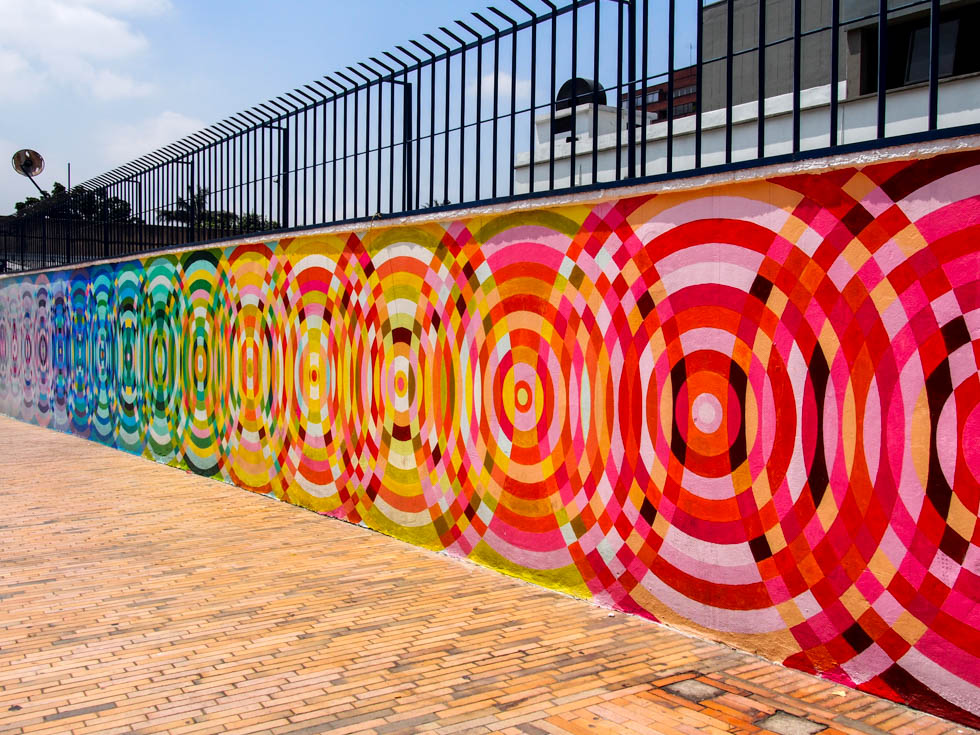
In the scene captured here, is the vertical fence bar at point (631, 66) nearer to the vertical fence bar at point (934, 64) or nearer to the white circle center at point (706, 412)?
the white circle center at point (706, 412)

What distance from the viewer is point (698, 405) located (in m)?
4.51

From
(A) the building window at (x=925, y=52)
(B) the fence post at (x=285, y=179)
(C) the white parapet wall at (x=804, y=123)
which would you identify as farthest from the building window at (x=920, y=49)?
(B) the fence post at (x=285, y=179)

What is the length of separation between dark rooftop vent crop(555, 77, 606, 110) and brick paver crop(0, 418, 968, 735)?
9.04 ft

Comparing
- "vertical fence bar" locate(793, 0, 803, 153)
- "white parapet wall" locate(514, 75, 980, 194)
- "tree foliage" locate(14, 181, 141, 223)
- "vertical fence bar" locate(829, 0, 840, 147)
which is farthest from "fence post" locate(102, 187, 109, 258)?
"vertical fence bar" locate(829, 0, 840, 147)

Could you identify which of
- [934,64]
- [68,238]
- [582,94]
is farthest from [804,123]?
[934,64]

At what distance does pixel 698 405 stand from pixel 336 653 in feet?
6.66

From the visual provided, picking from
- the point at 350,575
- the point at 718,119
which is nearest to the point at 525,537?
the point at 350,575

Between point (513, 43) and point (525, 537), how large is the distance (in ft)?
9.76

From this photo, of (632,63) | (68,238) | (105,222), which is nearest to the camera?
(632,63)

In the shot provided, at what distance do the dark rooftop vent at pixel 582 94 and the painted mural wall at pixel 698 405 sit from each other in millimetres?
611

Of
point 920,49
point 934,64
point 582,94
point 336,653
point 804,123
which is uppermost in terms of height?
point 920,49

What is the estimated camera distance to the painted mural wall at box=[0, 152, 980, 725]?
3.55 meters

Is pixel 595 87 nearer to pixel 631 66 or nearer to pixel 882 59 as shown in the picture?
pixel 631 66

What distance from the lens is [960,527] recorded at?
3457 mm
